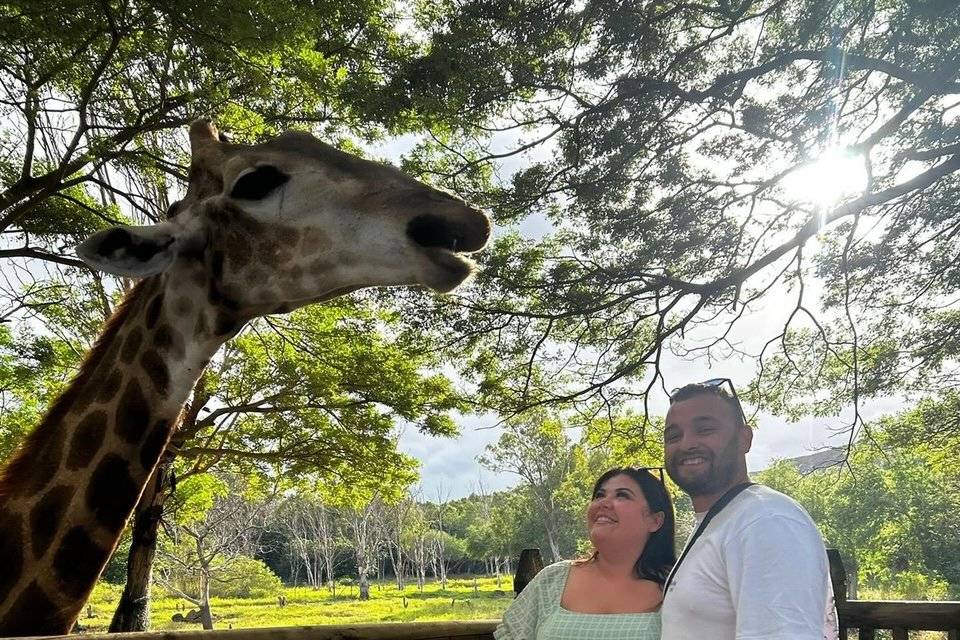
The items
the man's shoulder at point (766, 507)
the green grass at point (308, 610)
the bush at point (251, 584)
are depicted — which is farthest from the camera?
the bush at point (251, 584)

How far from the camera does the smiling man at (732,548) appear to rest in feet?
4.90

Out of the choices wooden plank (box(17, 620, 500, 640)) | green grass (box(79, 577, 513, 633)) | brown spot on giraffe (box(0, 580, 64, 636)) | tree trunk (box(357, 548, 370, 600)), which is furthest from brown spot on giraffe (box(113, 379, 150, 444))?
tree trunk (box(357, 548, 370, 600))

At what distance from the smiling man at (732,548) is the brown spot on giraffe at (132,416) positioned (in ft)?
6.25

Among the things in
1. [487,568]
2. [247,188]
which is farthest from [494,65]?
[487,568]

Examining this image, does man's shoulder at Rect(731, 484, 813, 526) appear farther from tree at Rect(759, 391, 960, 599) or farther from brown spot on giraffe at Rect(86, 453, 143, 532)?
tree at Rect(759, 391, 960, 599)

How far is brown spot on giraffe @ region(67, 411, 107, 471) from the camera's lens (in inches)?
90.9

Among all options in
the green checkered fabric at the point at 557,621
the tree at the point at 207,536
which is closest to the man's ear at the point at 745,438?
the green checkered fabric at the point at 557,621

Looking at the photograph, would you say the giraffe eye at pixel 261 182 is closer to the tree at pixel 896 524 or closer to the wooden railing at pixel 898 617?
the wooden railing at pixel 898 617

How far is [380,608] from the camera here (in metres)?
29.5

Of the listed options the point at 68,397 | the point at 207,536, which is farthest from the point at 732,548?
the point at 207,536

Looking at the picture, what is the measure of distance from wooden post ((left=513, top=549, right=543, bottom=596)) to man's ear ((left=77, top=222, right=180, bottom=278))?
8.02 ft

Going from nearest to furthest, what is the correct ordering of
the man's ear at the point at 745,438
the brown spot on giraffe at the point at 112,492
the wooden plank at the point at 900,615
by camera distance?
1. the man's ear at the point at 745,438
2. the brown spot on giraffe at the point at 112,492
3. the wooden plank at the point at 900,615

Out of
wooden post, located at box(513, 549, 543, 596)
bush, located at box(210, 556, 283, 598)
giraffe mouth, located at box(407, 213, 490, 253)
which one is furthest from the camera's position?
bush, located at box(210, 556, 283, 598)

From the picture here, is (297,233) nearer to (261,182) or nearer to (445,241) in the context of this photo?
(261,182)
